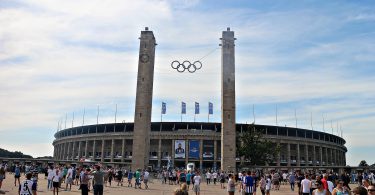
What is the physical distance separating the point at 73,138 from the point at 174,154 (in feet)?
126

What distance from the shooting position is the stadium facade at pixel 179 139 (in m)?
65.9

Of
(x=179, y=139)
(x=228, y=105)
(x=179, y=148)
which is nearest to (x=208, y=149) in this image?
(x=179, y=139)

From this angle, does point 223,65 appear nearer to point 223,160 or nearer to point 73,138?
point 223,160

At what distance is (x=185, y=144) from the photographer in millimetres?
88188

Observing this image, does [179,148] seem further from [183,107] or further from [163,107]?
[163,107]

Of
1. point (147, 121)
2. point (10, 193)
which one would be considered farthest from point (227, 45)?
point (10, 193)

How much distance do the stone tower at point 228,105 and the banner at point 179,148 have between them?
20640 mm

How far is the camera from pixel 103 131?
102688mm

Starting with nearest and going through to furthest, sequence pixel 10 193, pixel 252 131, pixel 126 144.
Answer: pixel 10 193 → pixel 252 131 → pixel 126 144

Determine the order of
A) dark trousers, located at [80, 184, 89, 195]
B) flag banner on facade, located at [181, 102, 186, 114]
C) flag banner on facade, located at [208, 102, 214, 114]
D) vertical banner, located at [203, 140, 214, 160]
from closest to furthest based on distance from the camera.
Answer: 1. dark trousers, located at [80, 184, 89, 195]
2. flag banner on facade, located at [181, 102, 186, 114]
3. flag banner on facade, located at [208, 102, 214, 114]
4. vertical banner, located at [203, 140, 214, 160]

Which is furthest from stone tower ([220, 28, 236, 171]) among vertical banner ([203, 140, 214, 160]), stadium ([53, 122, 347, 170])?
vertical banner ([203, 140, 214, 160])

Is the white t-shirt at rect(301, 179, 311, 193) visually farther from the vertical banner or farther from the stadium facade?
the vertical banner

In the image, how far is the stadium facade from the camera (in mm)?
65875

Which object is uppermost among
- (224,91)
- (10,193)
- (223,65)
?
(223,65)
